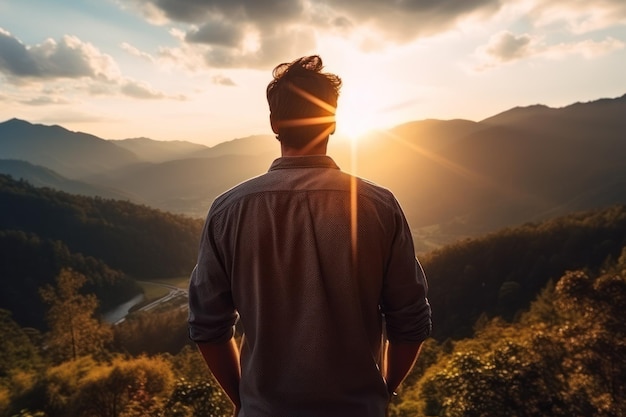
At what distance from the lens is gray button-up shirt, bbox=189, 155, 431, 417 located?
1.48 metres

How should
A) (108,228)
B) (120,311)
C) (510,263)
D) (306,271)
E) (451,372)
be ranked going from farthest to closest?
1. (108,228)
2. (120,311)
3. (510,263)
4. (451,372)
5. (306,271)

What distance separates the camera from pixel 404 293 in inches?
63.6

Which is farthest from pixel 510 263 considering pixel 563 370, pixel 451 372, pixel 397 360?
pixel 397 360

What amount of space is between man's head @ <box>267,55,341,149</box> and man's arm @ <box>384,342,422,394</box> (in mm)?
912

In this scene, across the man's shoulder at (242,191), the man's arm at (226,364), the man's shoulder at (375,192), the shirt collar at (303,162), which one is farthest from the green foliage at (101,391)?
the man's shoulder at (375,192)

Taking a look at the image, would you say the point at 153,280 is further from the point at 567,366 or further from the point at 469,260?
the point at 567,366

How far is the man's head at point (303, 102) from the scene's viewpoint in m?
1.59

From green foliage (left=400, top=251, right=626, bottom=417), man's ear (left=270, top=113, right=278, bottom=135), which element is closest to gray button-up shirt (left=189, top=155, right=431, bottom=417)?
man's ear (left=270, top=113, right=278, bottom=135)

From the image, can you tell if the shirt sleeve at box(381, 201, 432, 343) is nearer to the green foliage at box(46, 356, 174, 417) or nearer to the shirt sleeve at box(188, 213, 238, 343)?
the shirt sleeve at box(188, 213, 238, 343)

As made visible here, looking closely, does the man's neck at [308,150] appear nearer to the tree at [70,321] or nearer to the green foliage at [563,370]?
the green foliage at [563,370]

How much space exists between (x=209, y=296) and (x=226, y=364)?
1.17 ft

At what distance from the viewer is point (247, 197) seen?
154cm

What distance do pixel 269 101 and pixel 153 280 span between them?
106100mm

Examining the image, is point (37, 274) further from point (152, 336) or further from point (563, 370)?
point (563, 370)
